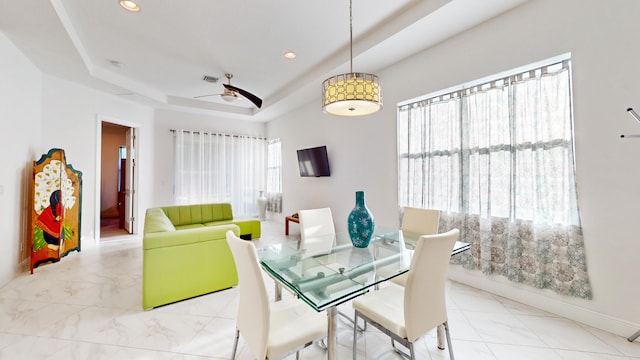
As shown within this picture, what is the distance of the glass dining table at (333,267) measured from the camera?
4.50 ft

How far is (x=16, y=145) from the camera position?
3.12 m

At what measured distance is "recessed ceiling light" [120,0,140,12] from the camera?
2.45 meters

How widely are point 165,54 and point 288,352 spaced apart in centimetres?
403

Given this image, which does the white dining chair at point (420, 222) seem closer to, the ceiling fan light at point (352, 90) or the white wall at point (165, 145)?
the ceiling fan light at point (352, 90)

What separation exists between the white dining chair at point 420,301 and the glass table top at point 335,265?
0.68 feet

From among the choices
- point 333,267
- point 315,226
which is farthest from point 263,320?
point 315,226

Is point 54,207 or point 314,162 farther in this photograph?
point 314,162

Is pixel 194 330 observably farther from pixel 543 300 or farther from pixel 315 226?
pixel 543 300

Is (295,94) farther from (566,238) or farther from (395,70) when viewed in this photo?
(566,238)

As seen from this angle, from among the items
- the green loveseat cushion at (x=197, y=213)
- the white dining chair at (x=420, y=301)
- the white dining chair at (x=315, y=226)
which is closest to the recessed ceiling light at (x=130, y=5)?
the white dining chair at (x=315, y=226)

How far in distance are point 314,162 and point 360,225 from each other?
9.70 feet

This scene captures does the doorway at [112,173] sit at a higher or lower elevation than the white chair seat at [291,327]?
higher

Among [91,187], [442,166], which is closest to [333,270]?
[442,166]

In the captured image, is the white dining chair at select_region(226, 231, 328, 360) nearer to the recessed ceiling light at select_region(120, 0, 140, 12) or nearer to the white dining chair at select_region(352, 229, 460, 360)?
the white dining chair at select_region(352, 229, 460, 360)
